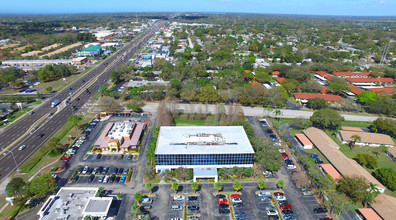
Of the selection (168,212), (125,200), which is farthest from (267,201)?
(125,200)

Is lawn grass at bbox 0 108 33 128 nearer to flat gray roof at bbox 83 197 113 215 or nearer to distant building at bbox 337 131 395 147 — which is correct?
flat gray roof at bbox 83 197 113 215

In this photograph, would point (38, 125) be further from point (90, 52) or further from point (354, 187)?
point (90, 52)

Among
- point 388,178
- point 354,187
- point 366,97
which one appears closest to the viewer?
point 354,187

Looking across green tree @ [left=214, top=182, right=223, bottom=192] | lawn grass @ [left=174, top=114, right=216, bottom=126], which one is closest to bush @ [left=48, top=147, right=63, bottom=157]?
lawn grass @ [left=174, top=114, right=216, bottom=126]

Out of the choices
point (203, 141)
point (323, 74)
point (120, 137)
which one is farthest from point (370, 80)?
point (120, 137)

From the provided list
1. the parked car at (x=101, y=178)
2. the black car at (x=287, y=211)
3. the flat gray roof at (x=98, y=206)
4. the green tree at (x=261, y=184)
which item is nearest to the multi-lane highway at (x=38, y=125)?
the parked car at (x=101, y=178)

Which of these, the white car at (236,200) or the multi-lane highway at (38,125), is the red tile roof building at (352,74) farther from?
the multi-lane highway at (38,125)
